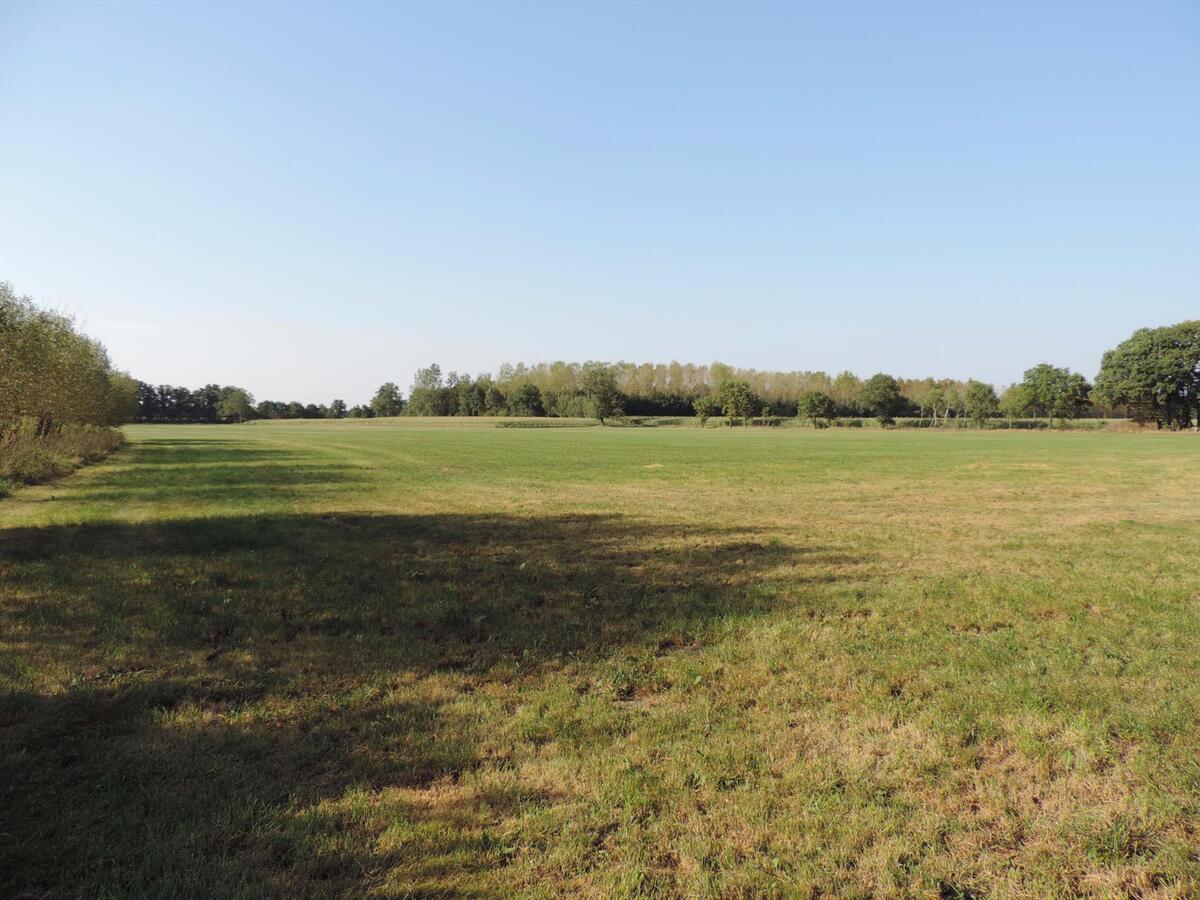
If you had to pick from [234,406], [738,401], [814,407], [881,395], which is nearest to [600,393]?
[738,401]

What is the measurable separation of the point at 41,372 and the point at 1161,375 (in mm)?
134102

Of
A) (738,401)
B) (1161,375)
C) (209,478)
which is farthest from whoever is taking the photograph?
(738,401)

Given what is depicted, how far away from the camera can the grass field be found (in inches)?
145

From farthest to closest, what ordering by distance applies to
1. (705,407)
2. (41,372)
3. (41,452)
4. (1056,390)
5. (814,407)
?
1. (705,407)
2. (814,407)
3. (1056,390)
4. (41,452)
5. (41,372)

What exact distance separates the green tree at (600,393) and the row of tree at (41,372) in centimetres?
11851

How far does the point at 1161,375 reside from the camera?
99750mm

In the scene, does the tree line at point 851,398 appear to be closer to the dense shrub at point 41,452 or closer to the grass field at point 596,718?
the dense shrub at point 41,452

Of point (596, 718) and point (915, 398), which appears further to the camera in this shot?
point (915, 398)

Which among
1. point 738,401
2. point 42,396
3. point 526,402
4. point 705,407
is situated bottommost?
point 42,396

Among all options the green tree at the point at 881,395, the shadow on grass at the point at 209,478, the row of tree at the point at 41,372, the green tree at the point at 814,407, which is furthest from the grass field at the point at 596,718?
the green tree at the point at 881,395

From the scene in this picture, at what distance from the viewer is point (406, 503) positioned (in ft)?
63.4

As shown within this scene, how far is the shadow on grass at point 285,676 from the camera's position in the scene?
12.3ft

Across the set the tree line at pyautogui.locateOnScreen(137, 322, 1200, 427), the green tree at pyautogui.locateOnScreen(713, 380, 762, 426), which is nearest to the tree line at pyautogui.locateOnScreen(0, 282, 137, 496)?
the tree line at pyautogui.locateOnScreen(137, 322, 1200, 427)

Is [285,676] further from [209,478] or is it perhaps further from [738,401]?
[738,401]
